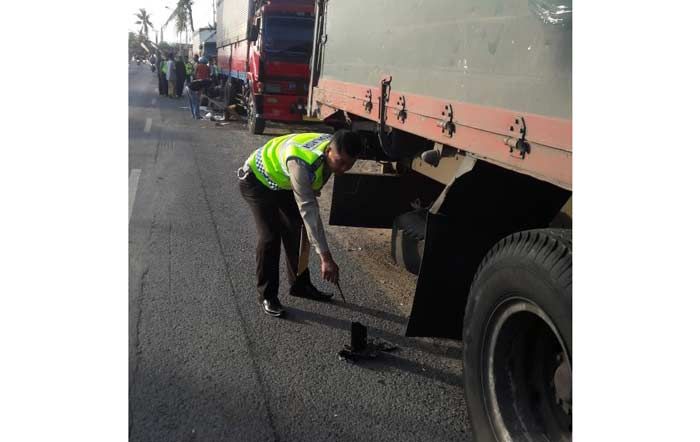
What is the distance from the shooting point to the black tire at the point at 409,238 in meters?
4.77

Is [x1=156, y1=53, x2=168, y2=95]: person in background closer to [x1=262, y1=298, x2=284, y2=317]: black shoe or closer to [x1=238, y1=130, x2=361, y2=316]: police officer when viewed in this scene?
[x1=238, y1=130, x2=361, y2=316]: police officer

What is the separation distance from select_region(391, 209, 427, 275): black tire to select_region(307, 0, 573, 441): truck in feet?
1.92

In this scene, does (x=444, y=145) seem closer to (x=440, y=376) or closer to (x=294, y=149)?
(x=294, y=149)

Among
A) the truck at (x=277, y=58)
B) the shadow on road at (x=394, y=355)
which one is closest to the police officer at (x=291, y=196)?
the shadow on road at (x=394, y=355)

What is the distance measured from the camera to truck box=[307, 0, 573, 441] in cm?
224

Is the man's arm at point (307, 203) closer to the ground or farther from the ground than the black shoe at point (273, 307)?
farther from the ground

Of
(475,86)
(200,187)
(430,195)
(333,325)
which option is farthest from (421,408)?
(200,187)

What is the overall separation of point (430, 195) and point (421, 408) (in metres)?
2.42

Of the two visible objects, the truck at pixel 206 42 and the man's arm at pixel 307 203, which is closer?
the man's arm at pixel 307 203

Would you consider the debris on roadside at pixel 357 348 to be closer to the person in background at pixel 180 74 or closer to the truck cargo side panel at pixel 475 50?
the truck cargo side panel at pixel 475 50

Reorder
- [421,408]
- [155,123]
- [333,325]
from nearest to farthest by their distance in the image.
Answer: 1. [421,408]
2. [333,325]
3. [155,123]

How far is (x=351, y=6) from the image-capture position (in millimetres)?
5352

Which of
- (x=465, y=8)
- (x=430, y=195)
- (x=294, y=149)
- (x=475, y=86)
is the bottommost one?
(x=430, y=195)

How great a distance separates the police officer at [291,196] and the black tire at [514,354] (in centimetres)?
122
